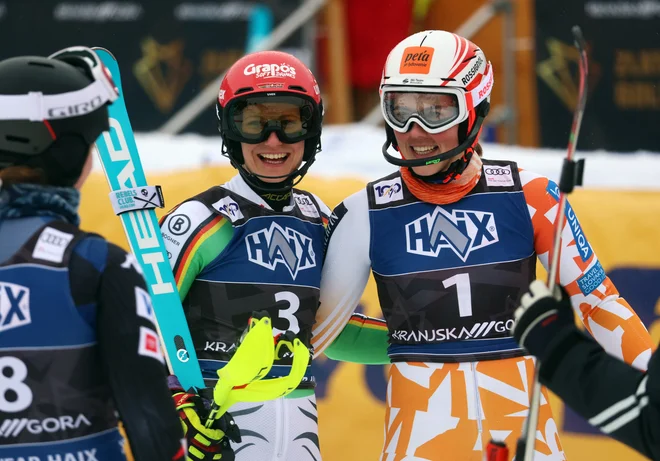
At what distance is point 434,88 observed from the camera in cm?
399

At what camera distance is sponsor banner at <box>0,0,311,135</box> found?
350 inches

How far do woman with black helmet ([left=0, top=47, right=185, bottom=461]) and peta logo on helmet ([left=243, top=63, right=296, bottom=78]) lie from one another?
1307 mm

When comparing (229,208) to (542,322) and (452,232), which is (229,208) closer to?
(452,232)

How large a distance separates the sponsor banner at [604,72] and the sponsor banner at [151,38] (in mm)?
2304

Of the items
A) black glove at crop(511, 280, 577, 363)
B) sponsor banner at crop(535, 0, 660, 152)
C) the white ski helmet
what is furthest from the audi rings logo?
sponsor banner at crop(535, 0, 660, 152)

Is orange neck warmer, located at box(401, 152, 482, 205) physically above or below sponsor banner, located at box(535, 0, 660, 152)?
above

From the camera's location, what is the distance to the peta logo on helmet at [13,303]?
274 centimetres

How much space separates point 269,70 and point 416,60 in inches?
21.5

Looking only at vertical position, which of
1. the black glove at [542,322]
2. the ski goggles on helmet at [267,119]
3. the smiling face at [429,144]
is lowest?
the black glove at [542,322]

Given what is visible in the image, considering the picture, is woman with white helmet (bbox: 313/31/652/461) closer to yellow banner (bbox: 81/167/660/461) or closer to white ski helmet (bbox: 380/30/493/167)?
white ski helmet (bbox: 380/30/493/167)

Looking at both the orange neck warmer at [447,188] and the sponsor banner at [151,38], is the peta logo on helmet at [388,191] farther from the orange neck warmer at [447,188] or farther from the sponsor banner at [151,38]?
the sponsor banner at [151,38]

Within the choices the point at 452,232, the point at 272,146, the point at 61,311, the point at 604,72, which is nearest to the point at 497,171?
the point at 452,232

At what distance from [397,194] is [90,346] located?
161 cm

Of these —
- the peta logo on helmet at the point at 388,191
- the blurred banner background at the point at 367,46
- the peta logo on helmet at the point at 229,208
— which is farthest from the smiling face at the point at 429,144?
the blurred banner background at the point at 367,46
